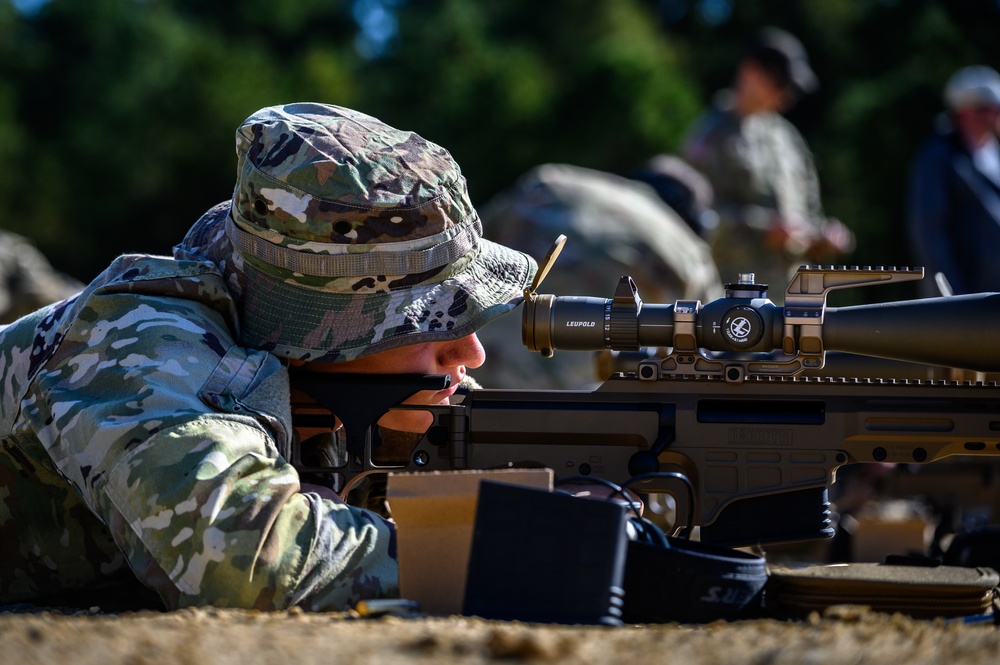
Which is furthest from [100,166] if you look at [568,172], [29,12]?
[568,172]

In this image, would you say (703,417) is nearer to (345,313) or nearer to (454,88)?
(345,313)

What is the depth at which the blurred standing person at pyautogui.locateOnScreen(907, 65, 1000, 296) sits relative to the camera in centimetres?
937

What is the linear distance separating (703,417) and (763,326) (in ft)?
1.05

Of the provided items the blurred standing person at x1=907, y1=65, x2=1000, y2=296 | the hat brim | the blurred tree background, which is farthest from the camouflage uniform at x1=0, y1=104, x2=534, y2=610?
the blurred tree background

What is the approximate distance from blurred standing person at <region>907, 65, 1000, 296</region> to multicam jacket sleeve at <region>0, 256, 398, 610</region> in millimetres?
6893

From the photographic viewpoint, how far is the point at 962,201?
9.60 metres

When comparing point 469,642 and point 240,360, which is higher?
point 240,360

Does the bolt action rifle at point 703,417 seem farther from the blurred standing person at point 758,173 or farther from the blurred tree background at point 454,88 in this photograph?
the blurred tree background at point 454,88

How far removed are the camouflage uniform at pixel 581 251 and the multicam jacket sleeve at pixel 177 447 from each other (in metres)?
4.94

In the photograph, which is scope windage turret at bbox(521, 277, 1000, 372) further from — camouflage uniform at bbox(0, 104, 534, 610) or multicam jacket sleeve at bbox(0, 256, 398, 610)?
multicam jacket sleeve at bbox(0, 256, 398, 610)

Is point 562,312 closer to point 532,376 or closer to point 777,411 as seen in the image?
point 777,411

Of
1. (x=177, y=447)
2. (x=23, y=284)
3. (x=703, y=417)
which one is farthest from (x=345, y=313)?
(x=23, y=284)

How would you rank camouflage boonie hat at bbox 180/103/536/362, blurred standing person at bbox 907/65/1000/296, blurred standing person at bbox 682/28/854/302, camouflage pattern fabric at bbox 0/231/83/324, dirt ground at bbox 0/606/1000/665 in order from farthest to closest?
camouflage pattern fabric at bbox 0/231/83/324 → blurred standing person at bbox 682/28/854/302 → blurred standing person at bbox 907/65/1000/296 → camouflage boonie hat at bbox 180/103/536/362 → dirt ground at bbox 0/606/1000/665

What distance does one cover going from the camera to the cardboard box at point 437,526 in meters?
2.95
